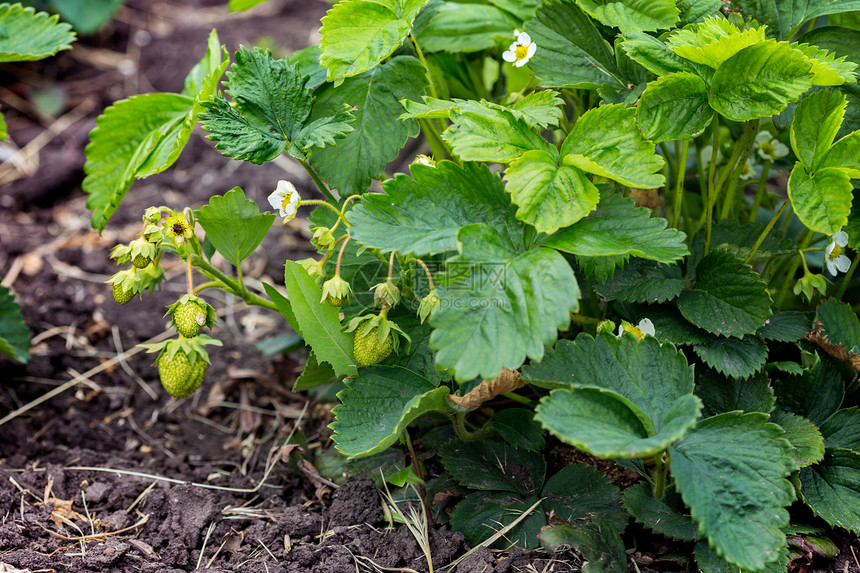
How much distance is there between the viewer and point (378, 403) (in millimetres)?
1296

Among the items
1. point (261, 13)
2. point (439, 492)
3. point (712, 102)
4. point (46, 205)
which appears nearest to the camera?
point (712, 102)

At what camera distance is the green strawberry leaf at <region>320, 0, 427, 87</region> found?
1.28 meters

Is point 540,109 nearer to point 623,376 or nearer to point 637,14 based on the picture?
point 637,14

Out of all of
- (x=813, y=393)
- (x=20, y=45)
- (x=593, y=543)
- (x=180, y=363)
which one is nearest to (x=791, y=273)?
(x=813, y=393)

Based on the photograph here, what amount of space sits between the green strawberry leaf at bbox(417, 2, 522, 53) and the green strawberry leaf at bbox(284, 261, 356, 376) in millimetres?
634

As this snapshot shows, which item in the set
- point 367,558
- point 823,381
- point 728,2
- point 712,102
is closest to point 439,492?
point 367,558

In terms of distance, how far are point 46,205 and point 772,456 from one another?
2.53 meters

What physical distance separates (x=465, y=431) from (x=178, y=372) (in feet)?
1.85

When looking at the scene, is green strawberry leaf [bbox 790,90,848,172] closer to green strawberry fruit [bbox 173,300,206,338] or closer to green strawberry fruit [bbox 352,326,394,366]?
green strawberry fruit [bbox 352,326,394,366]

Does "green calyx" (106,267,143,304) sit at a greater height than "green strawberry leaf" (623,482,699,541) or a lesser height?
greater

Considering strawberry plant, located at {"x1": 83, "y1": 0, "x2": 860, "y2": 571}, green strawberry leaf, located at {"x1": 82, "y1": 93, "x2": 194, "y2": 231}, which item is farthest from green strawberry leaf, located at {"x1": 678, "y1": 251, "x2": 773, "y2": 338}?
green strawberry leaf, located at {"x1": 82, "y1": 93, "x2": 194, "y2": 231}

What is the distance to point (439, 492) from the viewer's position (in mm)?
1408

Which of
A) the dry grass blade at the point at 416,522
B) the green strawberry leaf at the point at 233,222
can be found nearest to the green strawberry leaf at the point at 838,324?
the dry grass blade at the point at 416,522

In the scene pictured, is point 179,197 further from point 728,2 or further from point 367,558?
point 728,2
